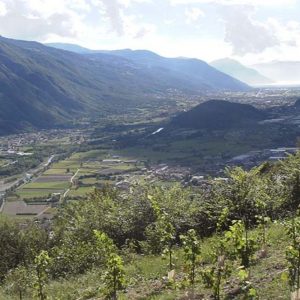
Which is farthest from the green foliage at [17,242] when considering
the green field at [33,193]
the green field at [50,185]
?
the green field at [50,185]

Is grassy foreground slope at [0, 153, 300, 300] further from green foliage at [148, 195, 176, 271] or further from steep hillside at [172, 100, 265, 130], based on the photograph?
steep hillside at [172, 100, 265, 130]

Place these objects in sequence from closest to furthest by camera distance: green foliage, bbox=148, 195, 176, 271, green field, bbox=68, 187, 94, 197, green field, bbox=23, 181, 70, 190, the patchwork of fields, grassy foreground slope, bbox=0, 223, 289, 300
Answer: grassy foreground slope, bbox=0, 223, 289, 300 → green foliage, bbox=148, 195, 176, 271 → the patchwork of fields → green field, bbox=68, 187, 94, 197 → green field, bbox=23, 181, 70, 190

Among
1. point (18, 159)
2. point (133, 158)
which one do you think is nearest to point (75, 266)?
point (133, 158)

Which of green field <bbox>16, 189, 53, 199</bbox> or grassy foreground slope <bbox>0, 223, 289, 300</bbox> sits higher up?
grassy foreground slope <bbox>0, 223, 289, 300</bbox>

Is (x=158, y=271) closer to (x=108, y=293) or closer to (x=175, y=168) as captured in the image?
(x=108, y=293)

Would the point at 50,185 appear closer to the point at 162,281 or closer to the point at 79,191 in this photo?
the point at 79,191

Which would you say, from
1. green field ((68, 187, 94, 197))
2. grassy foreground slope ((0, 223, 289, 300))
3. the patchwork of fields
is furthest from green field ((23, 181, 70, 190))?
grassy foreground slope ((0, 223, 289, 300))

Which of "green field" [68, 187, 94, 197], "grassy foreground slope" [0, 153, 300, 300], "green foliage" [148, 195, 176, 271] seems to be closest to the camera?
"grassy foreground slope" [0, 153, 300, 300]

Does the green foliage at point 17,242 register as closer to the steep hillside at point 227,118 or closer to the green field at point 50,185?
the green field at point 50,185

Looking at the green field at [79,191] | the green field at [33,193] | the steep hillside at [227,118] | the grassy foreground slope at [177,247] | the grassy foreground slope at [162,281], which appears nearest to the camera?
the grassy foreground slope at [177,247]

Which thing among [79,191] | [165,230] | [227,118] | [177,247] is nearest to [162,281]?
[165,230]

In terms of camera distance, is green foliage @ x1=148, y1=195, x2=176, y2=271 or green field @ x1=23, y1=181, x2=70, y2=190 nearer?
green foliage @ x1=148, y1=195, x2=176, y2=271
